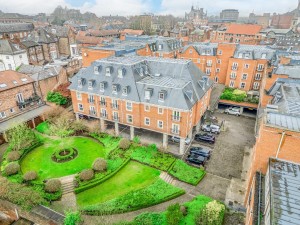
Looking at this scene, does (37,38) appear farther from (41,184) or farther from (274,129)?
(274,129)

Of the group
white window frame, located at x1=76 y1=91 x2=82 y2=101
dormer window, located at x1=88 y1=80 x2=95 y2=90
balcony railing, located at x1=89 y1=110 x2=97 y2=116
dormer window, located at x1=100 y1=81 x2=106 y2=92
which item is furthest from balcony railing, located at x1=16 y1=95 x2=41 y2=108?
dormer window, located at x1=100 y1=81 x2=106 y2=92

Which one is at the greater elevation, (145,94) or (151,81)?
(151,81)

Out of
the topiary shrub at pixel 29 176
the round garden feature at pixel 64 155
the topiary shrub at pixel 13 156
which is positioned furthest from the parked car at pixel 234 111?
the topiary shrub at pixel 13 156

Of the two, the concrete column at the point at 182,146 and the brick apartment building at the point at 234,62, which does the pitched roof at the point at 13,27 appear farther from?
the concrete column at the point at 182,146

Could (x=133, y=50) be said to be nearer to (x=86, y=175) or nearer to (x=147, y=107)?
(x=147, y=107)

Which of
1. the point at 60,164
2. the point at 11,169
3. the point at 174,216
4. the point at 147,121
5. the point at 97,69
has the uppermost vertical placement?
the point at 97,69

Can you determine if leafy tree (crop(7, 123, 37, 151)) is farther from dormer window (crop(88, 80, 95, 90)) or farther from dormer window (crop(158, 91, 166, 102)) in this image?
dormer window (crop(158, 91, 166, 102))

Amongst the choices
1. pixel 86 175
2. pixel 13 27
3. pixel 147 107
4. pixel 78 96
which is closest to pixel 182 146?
pixel 147 107

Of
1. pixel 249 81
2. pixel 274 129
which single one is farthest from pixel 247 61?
pixel 274 129

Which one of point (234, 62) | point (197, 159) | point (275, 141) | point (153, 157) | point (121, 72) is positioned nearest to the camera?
point (275, 141)
